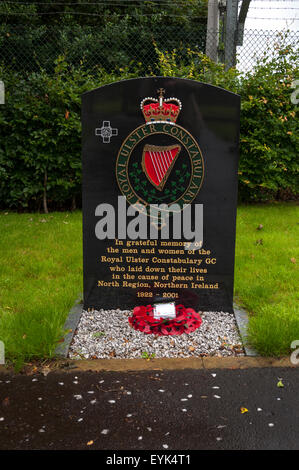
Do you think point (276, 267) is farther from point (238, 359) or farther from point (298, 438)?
point (298, 438)

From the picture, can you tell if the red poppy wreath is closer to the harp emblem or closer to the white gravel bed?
the white gravel bed

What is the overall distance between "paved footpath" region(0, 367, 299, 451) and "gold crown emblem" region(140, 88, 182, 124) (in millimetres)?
1953

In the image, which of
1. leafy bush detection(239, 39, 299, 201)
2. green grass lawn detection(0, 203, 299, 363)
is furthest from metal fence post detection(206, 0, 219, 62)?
green grass lawn detection(0, 203, 299, 363)

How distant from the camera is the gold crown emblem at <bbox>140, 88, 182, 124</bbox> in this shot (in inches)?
146

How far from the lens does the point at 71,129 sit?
6.87 metres

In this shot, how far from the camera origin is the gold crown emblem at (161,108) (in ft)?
12.2

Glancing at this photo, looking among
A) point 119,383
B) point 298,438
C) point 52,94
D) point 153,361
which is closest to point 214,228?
point 153,361

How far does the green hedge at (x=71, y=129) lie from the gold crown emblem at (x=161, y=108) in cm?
333

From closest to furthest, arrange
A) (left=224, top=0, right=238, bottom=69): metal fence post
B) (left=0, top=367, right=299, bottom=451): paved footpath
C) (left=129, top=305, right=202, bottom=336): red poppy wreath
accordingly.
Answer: (left=0, top=367, right=299, bottom=451): paved footpath < (left=129, top=305, right=202, bottom=336): red poppy wreath < (left=224, top=0, right=238, bottom=69): metal fence post

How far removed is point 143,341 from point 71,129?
424 centimetres

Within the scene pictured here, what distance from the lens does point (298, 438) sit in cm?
240

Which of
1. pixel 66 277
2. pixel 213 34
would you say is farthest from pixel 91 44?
pixel 66 277

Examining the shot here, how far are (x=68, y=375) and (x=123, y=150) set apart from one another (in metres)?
1.82
